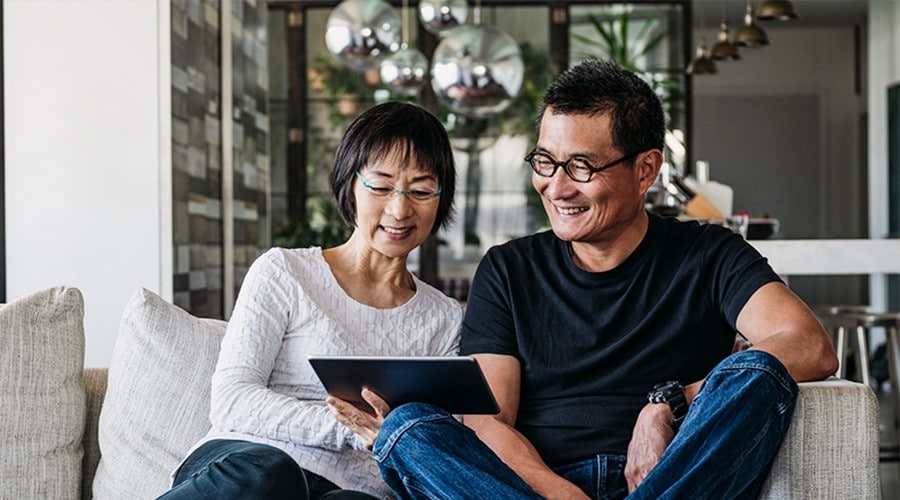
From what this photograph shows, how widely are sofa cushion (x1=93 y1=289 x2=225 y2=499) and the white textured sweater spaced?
0.20 meters

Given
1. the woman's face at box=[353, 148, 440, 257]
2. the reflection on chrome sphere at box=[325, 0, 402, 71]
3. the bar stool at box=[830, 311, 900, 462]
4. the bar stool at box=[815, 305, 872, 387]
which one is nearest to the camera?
the woman's face at box=[353, 148, 440, 257]

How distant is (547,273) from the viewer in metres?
2.16

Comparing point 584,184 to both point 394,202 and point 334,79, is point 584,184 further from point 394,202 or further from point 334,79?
point 334,79

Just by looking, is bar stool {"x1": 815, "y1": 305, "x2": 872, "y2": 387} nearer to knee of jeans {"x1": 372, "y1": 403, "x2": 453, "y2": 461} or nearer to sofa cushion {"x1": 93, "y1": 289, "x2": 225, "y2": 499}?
sofa cushion {"x1": 93, "y1": 289, "x2": 225, "y2": 499}

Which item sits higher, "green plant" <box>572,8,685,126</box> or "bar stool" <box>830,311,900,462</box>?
"green plant" <box>572,8,685,126</box>

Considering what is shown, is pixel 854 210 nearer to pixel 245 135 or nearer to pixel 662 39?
pixel 662 39

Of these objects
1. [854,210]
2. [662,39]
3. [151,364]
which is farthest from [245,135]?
[854,210]

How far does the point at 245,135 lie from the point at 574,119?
3.53 metres

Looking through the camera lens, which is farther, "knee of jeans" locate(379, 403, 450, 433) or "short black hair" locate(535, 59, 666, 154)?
"short black hair" locate(535, 59, 666, 154)

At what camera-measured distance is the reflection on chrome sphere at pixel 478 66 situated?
5.02 meters

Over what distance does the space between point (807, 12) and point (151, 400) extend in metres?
8.31

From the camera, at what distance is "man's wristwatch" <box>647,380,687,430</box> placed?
74.1 inches

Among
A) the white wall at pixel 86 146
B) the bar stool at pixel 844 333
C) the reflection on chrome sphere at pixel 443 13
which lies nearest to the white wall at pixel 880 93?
the bar stool at pixel 844 333

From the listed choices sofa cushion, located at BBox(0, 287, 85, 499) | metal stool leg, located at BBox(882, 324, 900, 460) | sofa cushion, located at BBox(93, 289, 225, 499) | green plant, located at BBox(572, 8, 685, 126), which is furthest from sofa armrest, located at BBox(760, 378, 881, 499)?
green plant, located at BBox(572, 8, 685, 126)
